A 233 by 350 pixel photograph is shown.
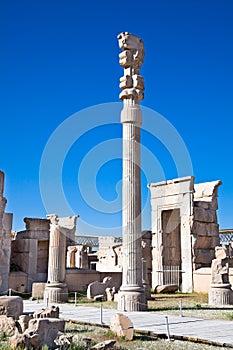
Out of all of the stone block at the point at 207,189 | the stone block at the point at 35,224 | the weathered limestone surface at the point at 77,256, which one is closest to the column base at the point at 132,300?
the stone block at the point at 35,224

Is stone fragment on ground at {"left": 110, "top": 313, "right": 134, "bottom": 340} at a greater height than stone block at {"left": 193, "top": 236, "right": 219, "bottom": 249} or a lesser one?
lesser

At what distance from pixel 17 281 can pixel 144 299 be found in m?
8.51

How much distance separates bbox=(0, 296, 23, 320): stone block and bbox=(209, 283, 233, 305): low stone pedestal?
800 cm

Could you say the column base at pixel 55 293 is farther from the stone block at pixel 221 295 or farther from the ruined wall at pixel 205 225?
the ruined wall at pixel 205 225

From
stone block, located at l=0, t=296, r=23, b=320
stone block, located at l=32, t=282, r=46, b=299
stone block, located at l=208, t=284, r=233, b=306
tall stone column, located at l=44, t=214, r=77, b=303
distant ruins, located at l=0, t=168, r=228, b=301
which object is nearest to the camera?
stone block, located at l=0, t=296, r=23, b=320

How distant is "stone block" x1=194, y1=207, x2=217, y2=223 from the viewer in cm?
2184

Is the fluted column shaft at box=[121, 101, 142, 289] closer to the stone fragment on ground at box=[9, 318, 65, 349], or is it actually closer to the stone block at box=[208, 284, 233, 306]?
the stone block at box=[208, 284, 233, 306]

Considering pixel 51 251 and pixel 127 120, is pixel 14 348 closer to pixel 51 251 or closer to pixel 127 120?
pixel 127 120

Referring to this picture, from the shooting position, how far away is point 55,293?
15758 millimetres

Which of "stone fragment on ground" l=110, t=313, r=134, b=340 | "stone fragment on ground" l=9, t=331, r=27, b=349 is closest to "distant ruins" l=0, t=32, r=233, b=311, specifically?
"stone fragment on ground" l=110, t=313, r=134, b=340

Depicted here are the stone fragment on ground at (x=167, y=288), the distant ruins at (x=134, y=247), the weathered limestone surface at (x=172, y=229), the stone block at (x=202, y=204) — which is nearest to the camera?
the distant ruins at (x=134, y=247)

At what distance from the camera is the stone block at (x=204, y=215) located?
21844mm

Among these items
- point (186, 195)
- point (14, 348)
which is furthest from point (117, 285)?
point (14, 348)

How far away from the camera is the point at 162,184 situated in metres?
23.6
